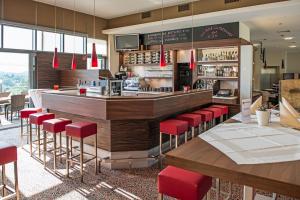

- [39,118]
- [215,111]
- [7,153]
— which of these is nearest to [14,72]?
[39,118]

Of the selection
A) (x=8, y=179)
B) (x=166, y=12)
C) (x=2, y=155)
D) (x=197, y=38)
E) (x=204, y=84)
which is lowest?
(x=8, y=179)

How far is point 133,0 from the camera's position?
6.53m

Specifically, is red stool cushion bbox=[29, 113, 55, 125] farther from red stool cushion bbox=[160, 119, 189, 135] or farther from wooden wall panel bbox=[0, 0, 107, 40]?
wooden wall panel bbox=[0, 0, 107, 40]

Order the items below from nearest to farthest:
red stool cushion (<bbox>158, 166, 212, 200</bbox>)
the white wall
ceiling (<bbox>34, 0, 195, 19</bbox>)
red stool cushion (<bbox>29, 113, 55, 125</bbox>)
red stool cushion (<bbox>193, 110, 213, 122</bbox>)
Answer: red stool cushion (<bbox>158, 166, 212, 200</bbox>) < red stool cushion (<bbox>29, 113, 55, 125</bbox>) < red stool cushion (<bbox>193, 110, 213, 122</bbox>) < ceiling (<bbox>34, 0, 195, 19</bbox>) < the white wall

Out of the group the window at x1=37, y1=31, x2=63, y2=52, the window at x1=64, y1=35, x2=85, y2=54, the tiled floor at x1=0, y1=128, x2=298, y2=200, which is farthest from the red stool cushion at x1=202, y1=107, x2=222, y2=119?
the window at x1=37, y1=31, x2=63, y2=52

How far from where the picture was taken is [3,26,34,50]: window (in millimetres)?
6211

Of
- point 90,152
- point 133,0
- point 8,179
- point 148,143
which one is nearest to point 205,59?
point 133,0

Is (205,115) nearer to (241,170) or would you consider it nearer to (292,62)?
(241,170)

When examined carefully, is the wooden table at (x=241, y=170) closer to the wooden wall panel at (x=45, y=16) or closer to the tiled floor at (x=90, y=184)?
the tiled floor at (x=90, y=184)

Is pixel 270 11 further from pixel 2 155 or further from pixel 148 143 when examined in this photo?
pixel 2 155

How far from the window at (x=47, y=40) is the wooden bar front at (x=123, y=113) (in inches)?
123

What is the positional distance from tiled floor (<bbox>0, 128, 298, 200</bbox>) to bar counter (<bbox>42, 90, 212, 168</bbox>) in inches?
15.4

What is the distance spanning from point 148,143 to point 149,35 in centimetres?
494

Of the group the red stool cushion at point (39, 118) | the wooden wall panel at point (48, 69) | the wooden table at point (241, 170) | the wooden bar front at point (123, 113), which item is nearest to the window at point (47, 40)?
the wooden wall panel at point (48, 69)
